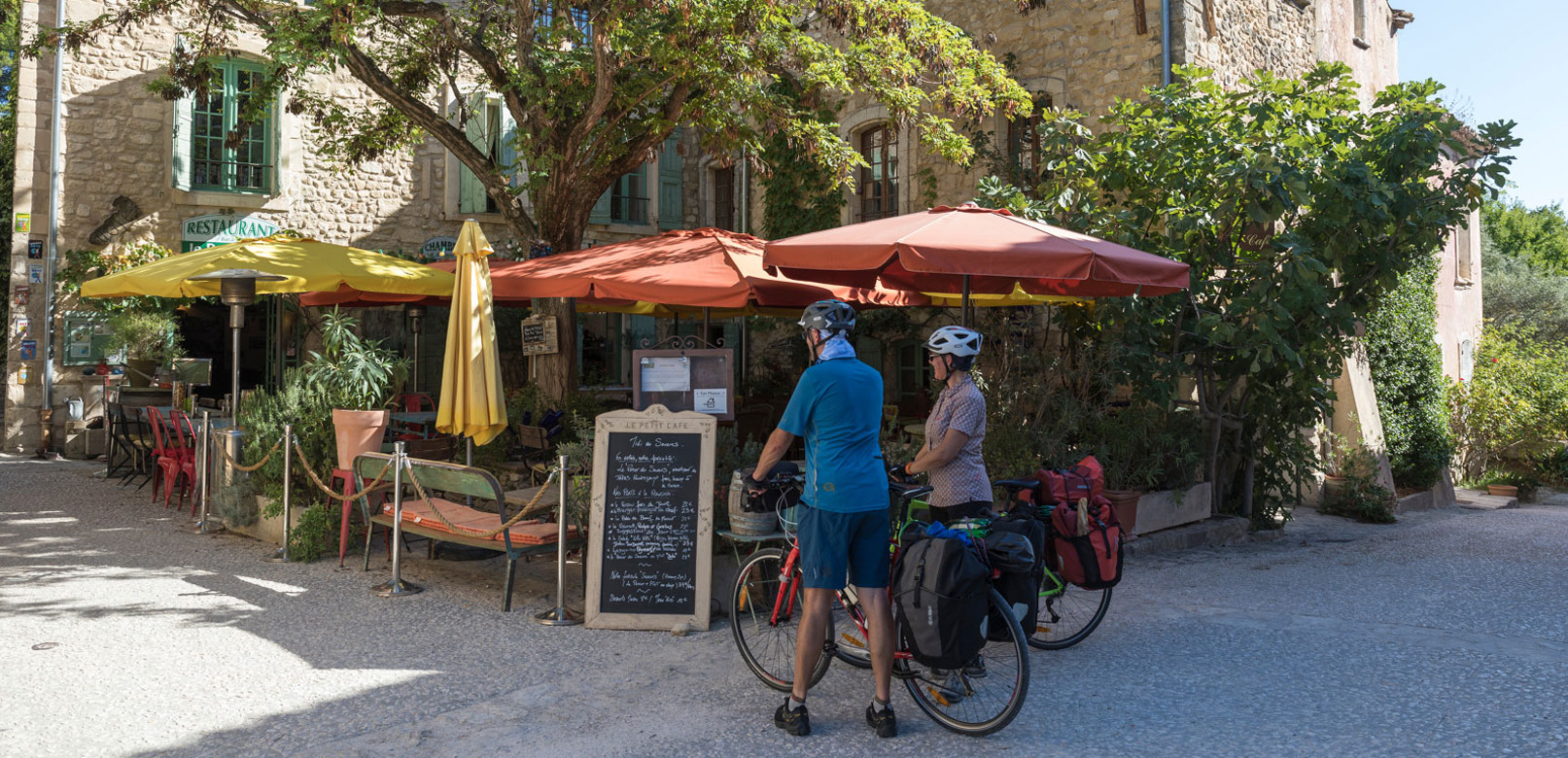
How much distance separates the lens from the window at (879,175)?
12938 millimetres

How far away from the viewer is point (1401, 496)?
1116 cm

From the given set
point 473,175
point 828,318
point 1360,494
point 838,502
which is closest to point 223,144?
point 473,175

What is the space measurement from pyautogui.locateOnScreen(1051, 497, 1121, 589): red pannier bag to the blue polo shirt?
117 cm

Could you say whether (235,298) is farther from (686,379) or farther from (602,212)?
(602,212)

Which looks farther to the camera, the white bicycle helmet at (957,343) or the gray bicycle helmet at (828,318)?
the white bicycle helmet at (957,343)

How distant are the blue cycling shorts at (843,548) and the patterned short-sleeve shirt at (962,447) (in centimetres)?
63

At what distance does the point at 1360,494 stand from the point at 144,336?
13172mm

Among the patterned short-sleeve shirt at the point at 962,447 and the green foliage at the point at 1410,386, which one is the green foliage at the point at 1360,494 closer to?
the green foliage at the point at 1410,386

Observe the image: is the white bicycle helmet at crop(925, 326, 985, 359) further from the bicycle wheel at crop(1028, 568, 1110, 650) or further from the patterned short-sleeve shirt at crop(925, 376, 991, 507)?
the bicycle wheel at crop(1028, 568, 1110, 650)

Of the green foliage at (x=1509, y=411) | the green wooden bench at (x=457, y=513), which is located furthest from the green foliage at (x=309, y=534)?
the green foliage at (x=1509, y=411)

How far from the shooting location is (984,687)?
3.75 meters

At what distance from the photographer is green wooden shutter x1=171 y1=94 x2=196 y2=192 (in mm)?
12883

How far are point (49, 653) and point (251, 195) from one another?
10171mm

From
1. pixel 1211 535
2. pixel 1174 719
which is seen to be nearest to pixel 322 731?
pixel 1174 719
